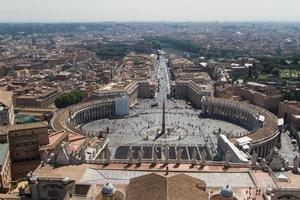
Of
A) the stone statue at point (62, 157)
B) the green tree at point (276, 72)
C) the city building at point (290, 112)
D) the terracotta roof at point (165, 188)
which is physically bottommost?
the city building at point (290, 112)

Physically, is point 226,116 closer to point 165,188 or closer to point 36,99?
point 36,99

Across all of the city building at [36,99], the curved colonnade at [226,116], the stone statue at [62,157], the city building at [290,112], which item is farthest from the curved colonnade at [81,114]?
the city building at [290,112]

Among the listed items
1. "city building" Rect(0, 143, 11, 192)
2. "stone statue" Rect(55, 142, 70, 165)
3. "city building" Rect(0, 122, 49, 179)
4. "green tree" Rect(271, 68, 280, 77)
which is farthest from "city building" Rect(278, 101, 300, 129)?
"city building" Rect(0, 143, 11, 192)

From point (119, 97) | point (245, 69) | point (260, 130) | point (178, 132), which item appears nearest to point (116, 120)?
point (119, 97)

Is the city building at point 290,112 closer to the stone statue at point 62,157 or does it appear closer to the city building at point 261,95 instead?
the city building at point 261,95

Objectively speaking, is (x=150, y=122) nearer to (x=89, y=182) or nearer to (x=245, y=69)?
(x=89, y=182)

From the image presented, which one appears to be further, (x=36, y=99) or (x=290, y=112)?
(x=36, y=99)

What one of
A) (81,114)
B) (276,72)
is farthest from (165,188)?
(276,72)
